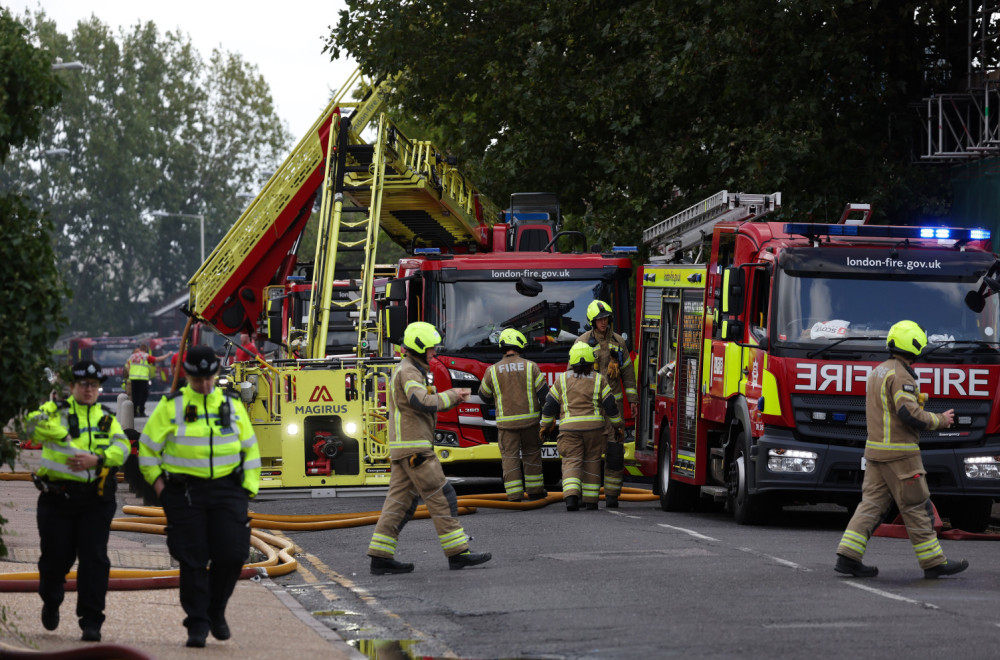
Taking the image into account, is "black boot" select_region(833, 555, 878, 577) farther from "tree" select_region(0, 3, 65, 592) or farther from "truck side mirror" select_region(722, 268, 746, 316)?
"tree" select_region(0, 3, 65, 592)

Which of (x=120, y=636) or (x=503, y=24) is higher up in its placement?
(x=503, y=24)

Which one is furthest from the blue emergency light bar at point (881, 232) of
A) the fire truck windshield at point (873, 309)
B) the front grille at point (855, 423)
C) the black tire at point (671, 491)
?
the black tire at point (671, 491)

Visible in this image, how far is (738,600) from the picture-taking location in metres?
9.86

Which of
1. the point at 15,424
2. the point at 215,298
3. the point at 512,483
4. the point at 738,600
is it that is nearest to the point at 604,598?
the point at 738,600

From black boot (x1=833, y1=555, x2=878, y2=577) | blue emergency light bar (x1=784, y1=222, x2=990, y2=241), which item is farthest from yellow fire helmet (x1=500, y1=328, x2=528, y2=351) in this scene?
black boot (x1=833, y1=555, x2=878, y2=577)

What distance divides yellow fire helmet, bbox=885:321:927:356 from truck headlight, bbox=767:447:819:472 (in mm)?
2861

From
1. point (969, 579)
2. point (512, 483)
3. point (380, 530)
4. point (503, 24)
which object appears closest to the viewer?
point (969, 579)

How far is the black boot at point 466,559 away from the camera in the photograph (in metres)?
11.9

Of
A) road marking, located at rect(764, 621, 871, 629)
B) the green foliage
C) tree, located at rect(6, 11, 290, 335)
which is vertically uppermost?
tree, located at rect(6, 11, 290, 335)

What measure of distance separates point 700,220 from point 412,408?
7038mm

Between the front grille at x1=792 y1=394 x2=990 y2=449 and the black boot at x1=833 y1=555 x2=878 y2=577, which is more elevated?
the front grille at x1=792 y1=394 x2=990 y2=449

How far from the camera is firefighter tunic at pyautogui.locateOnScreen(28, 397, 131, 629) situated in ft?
29.1

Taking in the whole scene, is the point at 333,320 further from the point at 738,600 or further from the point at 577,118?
the point at 738,600

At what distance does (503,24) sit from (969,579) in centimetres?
1769
